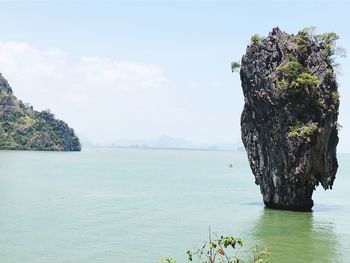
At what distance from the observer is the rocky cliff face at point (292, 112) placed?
4078cm

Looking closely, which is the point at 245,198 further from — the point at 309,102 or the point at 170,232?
the point at 170,232

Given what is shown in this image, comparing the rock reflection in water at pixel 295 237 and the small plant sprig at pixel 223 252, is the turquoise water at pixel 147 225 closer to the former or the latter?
the rock reflection in water at pixel 295 237

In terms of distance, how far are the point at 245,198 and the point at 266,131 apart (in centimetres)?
1549

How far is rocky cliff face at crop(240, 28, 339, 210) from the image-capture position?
40781 mm

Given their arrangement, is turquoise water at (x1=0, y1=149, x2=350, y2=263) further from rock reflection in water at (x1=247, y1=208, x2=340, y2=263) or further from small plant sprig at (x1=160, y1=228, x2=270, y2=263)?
small plant sprig at (x1=160, y1=228, x2=270, y2=263)

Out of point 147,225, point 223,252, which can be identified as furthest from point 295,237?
point 223,252

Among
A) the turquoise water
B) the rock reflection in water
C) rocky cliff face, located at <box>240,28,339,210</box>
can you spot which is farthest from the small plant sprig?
rocky cliff face, located at <box>240,28,339,210</box>

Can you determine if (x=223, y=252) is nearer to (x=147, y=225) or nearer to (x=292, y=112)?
(x=147, y=225)

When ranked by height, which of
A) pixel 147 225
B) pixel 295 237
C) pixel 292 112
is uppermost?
pixel 292 112

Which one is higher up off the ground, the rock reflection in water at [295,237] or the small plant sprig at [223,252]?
the small plant sprig at [223,252]

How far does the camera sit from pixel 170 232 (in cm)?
3400

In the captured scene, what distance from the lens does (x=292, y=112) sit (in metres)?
41.4

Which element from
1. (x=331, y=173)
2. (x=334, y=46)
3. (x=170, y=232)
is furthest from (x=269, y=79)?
(x=170, y=232)

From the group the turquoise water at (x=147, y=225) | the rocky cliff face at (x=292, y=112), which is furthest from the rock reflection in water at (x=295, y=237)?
the rocky cliff face at (x=292, y=112)
